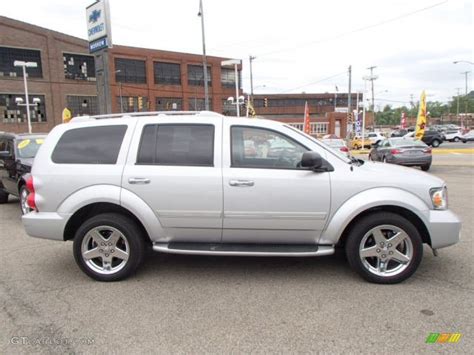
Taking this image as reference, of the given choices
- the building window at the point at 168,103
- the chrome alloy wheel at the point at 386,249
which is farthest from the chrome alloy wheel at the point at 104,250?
the building window at the point at 168,103

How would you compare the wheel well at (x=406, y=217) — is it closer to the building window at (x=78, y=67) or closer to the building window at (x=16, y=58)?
the building window at (x=16, y=58)

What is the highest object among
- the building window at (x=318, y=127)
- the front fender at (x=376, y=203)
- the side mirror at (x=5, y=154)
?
the building window at (x=318, y=127)

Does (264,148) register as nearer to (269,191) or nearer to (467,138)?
(269,191)

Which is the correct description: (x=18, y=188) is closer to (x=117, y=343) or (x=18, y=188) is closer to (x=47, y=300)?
(x=47, y=300)

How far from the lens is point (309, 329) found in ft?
10.3

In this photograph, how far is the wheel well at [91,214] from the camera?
419 centimetres

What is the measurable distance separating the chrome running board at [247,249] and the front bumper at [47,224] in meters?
1.08

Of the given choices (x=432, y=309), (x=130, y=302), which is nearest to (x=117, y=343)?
(x=130, y=302)

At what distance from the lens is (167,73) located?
188ft

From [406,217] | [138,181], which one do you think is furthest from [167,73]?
[406,217]

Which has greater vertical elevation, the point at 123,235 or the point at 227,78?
the point at 227,78

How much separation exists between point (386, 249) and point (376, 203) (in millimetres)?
538

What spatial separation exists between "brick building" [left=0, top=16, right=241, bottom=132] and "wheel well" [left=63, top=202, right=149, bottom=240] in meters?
34.5

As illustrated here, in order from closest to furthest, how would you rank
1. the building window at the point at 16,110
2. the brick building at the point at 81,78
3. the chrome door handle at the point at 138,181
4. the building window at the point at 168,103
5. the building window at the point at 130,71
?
the chrome door handle at the point at 138,181 → the building window at the point at 16,110 → the brick building at the point at 81,78 → the building window at the point at 130,71 → the building window at the point at 168,103
